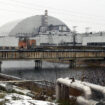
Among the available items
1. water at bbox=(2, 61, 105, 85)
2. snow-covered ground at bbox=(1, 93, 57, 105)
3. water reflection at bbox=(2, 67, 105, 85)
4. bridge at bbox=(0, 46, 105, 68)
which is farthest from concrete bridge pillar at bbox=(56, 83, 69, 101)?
bridge at bbox=(0, 46, 105, 68)

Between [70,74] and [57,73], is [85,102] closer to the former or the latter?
[57,73]

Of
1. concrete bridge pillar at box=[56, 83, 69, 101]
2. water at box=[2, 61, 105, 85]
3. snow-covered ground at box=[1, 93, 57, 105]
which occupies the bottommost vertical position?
water at box=[2, 61, 105, 85]

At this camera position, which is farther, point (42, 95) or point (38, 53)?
point (38, 53)

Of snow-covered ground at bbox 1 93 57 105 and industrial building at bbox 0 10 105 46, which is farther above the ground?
industrial building at bbox 0 10 105 46

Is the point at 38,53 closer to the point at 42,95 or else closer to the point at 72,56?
the point at 72,56

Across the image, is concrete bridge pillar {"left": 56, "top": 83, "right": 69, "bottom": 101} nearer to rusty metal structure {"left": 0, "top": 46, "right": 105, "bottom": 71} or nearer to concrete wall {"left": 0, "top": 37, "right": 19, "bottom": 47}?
rusty metal structure {"left": 0, "top": 46, "right": 105, "bottom": 71}

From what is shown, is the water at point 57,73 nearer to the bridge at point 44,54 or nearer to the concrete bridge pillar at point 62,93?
the bridge at point 44,54

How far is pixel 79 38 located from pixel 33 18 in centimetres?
4083

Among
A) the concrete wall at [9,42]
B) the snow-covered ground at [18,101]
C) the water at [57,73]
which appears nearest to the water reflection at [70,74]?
the water at [57,73]

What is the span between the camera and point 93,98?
22.5ft

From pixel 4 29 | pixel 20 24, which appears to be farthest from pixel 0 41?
pixel 4 29

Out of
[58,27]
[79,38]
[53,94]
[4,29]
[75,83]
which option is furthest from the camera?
[4,29]

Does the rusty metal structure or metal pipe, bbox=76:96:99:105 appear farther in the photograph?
the rusty metal structure

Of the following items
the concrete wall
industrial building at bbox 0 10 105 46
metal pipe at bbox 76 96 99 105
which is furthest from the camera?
industrial building at bbox 0 10 105 46
